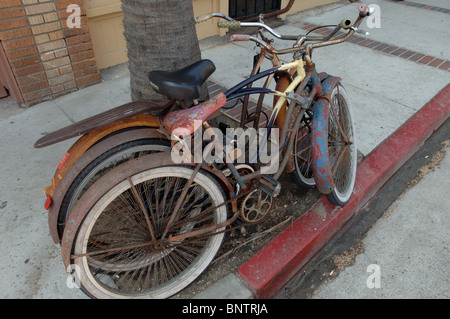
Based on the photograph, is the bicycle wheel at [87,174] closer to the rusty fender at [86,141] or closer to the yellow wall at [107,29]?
the rusty fender at [86,141]

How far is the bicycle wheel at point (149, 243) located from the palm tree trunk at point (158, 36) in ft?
2.55

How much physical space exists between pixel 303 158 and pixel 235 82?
5.41 ft

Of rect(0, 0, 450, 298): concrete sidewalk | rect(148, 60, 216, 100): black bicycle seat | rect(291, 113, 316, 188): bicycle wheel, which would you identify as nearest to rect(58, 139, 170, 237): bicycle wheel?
rect(148, 60, 216, 100): black bicycle seat

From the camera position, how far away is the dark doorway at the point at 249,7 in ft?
16.3

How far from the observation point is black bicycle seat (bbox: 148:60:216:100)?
1.72 m

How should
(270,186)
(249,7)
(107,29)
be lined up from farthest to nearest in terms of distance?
(249,7)
(107,29)
(270,186)

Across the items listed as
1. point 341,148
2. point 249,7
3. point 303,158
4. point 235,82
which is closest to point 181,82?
point 303,158

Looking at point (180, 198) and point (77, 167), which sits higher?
point (77, 167)

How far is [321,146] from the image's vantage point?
218 centimetres

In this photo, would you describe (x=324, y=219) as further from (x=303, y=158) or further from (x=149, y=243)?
(x=149, y=243)

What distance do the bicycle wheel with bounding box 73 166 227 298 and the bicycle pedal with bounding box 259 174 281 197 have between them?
0.29m

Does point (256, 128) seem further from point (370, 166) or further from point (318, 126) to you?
point (370, 166)

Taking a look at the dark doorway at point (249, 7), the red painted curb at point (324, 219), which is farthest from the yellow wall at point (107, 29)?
the red painted curb at point (324, 219)
